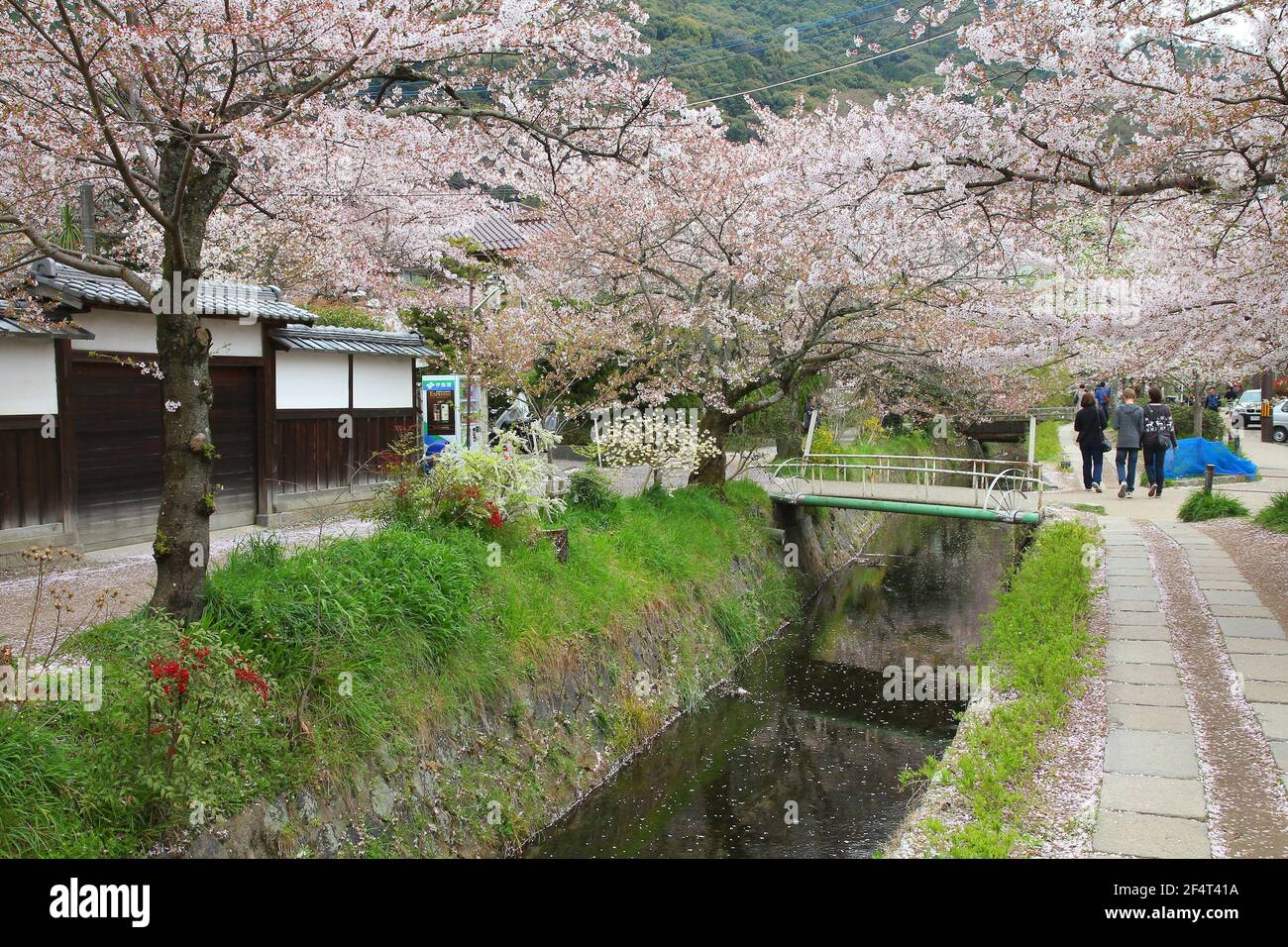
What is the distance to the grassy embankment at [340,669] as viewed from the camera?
4.73 meters

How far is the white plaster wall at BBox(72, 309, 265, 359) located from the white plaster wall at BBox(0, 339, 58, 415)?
1.40 feet

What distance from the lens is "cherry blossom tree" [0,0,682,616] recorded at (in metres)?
5.78

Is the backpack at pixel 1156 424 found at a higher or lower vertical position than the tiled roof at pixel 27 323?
lower

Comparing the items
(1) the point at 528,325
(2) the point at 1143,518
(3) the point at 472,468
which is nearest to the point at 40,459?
(3) the point at 472,468

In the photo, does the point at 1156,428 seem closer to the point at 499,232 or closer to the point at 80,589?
the point at 80,589

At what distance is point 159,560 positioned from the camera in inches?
240

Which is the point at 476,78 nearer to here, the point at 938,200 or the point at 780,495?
the point at 938,200

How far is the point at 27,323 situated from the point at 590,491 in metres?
6.80

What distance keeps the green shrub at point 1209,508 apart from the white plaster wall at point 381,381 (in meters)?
13.4

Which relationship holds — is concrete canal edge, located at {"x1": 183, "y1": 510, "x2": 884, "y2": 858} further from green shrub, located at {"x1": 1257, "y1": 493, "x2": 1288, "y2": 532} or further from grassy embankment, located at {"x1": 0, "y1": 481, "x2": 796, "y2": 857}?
green shrub, located at {"x1": 1257, "y1": 493, "x2": 1288, "y2": 532}

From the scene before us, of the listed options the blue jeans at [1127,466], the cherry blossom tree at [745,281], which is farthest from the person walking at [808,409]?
the cherry blossom tree at [745,281]

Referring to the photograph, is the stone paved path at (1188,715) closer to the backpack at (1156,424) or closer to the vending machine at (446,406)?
the backpack at (1156,424)

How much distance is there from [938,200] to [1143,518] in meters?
9.60

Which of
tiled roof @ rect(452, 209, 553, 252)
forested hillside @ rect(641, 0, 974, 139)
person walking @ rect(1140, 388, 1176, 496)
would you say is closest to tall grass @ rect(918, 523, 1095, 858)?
person walking @ rect(1140, 388, 1176, 496)
